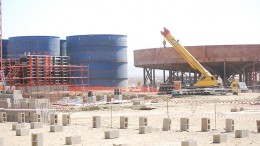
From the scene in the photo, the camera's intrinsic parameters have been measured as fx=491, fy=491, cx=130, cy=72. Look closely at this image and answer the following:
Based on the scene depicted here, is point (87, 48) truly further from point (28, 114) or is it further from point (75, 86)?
point (28, 114)

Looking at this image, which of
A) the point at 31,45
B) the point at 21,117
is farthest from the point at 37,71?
the point at 21,117

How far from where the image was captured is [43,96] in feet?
148

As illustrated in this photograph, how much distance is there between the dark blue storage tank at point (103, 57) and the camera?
6438cm

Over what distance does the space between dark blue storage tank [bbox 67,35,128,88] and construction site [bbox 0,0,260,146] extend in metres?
0.13

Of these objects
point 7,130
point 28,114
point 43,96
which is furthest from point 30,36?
point 7,130

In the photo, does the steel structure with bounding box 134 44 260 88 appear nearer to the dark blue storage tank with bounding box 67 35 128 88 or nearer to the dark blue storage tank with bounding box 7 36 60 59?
the dark blue storage tank with bounding box 67 35 128 88

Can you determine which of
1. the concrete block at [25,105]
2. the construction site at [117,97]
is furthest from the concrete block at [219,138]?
the concrete block at [25,105]

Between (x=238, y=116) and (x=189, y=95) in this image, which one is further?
(x=189, y=95)

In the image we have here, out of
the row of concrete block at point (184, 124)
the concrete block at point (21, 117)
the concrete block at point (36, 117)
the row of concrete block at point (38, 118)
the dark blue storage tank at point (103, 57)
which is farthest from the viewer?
the dark blue storage tank at point (103, 57)

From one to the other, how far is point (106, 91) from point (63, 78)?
9421 mm

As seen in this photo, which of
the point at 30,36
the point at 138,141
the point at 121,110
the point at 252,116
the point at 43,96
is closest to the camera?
the point at 138,141

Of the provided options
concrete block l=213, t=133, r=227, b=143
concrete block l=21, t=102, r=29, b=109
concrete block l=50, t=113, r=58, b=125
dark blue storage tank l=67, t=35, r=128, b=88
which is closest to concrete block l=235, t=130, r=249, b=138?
concrete block l=213, t=133, r=227, b=143

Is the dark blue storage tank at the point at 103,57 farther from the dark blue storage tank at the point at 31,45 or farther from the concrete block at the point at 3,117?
the concrete block at the point at 3,117

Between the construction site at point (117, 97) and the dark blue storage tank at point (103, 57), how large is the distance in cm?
13
